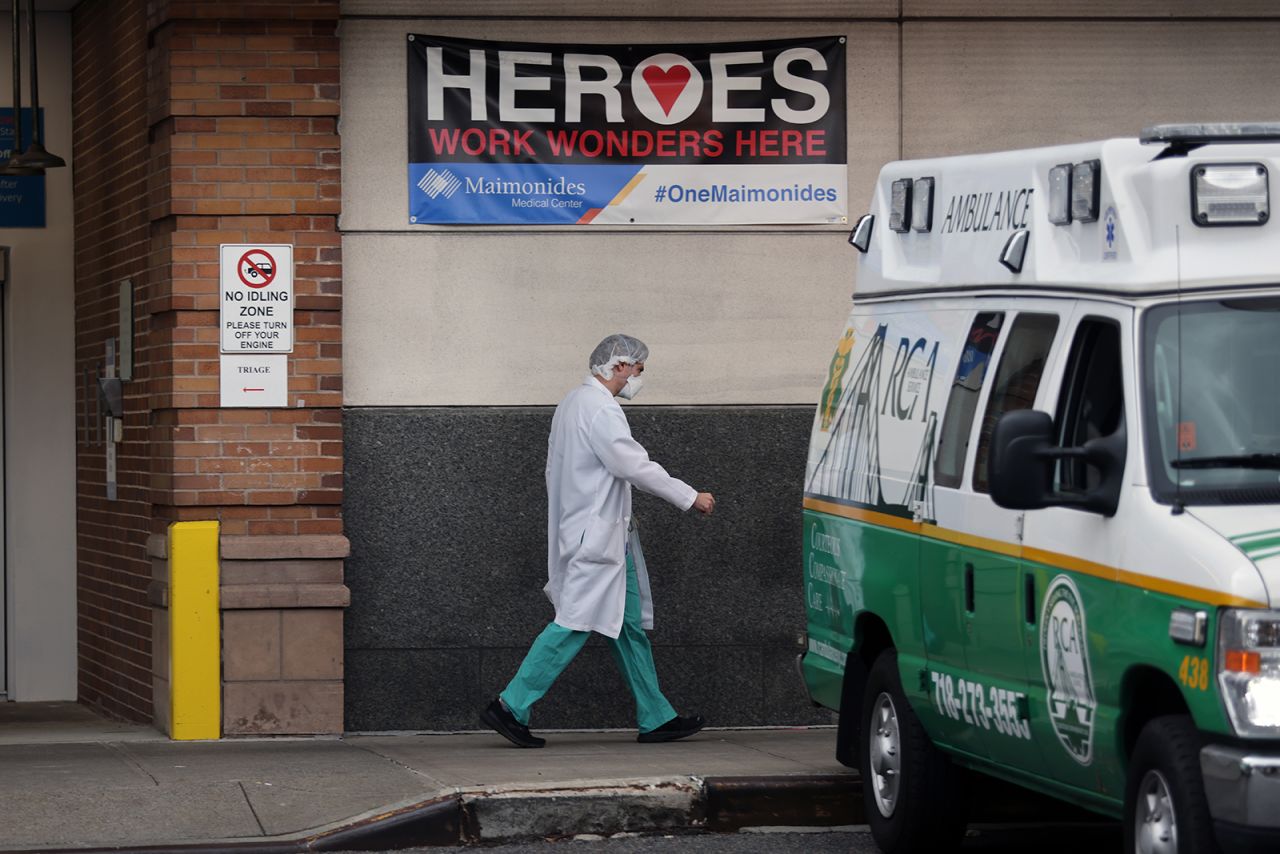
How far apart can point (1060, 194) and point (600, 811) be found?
10.5 feet

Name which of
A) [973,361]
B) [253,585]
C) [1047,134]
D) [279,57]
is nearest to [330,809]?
[253,585]

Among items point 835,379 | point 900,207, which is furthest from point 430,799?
point 900,207

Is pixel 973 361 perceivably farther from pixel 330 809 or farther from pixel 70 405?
pixel 70 405

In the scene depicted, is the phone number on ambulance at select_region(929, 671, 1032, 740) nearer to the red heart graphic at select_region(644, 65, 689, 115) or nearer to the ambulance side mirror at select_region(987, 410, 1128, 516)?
the ambulance side mirror at select_region(987, 410, 1128, 516)

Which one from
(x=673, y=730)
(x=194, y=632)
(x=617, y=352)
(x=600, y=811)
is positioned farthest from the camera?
(x=194, y=632)

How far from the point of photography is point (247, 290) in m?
10.2

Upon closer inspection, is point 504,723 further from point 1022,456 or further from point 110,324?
point 1022,456

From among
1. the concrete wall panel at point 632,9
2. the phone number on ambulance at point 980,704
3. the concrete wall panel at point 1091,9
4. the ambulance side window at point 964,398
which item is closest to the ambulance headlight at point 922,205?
the ambulance side window at point 964,398

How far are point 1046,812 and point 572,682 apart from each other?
114 inches

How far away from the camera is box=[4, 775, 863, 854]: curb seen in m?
7.93

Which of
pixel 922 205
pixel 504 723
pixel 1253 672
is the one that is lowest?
pixel 504 723

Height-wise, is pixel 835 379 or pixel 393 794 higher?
pixel 835 379

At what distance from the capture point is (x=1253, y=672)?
5.37 metres

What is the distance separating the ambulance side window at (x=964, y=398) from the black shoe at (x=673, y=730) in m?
3.13
